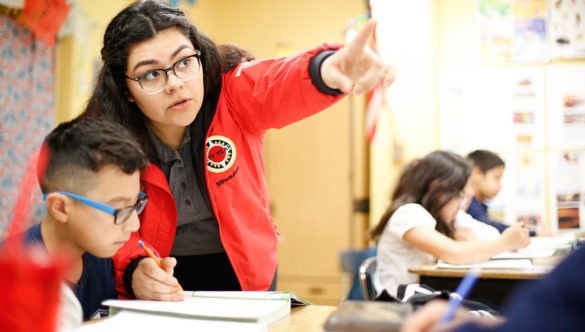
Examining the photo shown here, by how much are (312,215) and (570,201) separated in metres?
1.85

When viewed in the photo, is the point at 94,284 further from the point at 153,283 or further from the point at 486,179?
the point at 486,179

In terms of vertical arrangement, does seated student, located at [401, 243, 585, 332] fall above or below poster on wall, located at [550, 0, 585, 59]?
below

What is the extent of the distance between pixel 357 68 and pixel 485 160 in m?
2.48

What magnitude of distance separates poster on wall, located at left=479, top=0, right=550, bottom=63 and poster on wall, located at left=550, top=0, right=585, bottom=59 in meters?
0.05

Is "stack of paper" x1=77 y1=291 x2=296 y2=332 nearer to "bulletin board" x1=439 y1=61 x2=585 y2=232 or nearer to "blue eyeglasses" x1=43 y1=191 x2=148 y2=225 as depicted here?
"blue eyeglasses" x1=43 y1=191 x2=148 y2=225

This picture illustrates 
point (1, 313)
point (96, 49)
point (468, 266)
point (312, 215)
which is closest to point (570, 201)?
point (312, 215)

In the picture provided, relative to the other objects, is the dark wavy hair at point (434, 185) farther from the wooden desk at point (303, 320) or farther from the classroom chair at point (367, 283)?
the wooden desk at point (303, 320)

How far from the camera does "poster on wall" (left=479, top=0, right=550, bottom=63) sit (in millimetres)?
4227

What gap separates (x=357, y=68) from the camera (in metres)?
1.11

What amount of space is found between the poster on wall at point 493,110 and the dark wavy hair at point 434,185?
1778 millimetres

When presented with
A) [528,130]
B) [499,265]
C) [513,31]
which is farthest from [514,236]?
[513,31]

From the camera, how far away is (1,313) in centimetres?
56

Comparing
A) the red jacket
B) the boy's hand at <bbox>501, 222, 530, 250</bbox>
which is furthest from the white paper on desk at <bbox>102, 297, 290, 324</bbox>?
the boy's hand at <bbox>501, 222, 530, 250</bbox>

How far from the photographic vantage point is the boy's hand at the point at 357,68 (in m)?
1.05
